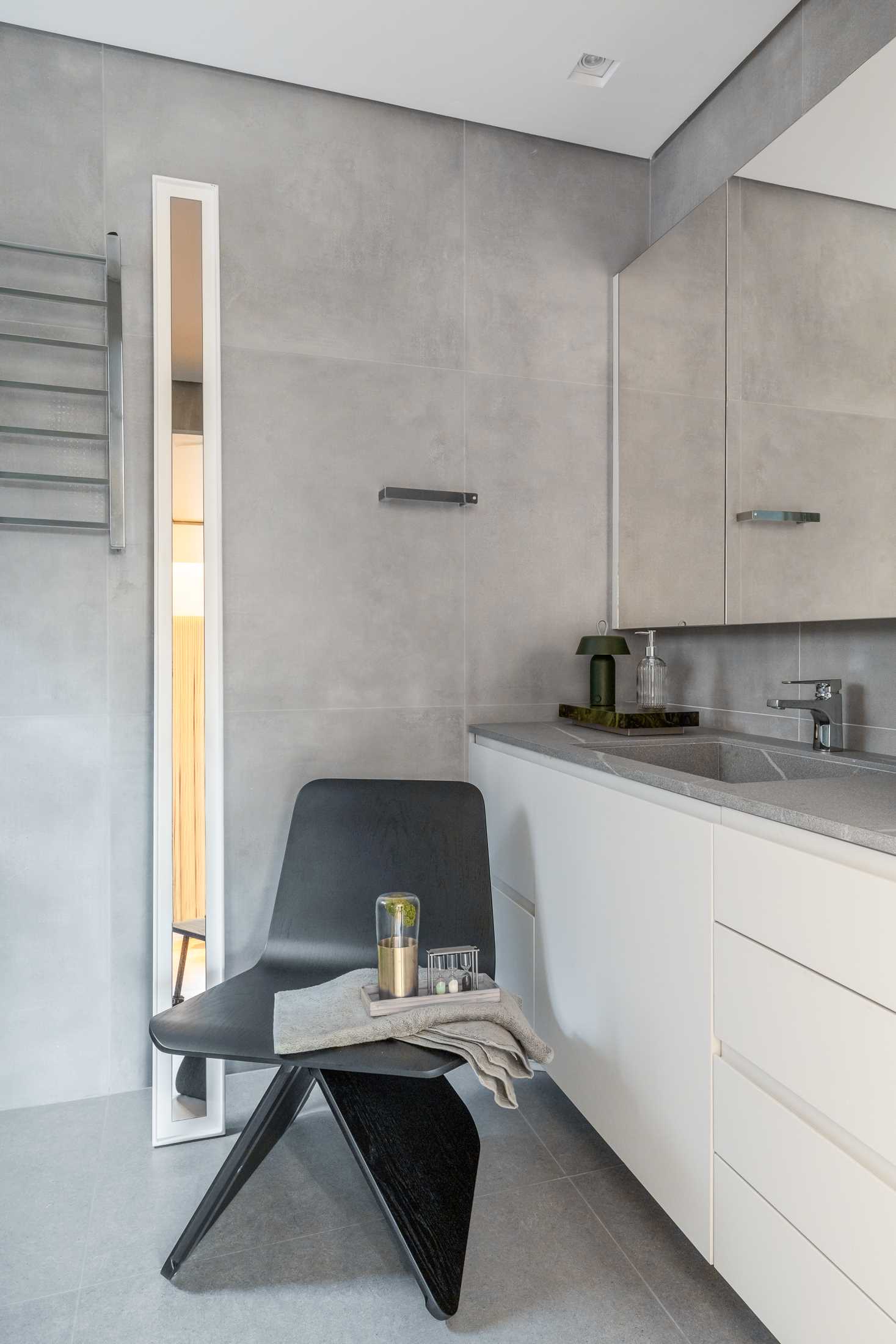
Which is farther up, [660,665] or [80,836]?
[660,665]

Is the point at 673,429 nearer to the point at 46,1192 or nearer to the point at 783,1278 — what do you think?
the point at 783,1278

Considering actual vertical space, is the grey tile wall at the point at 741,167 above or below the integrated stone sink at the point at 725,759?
above

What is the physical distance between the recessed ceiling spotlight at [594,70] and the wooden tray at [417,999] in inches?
84.9

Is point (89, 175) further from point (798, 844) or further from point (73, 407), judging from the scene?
point (798, 844)

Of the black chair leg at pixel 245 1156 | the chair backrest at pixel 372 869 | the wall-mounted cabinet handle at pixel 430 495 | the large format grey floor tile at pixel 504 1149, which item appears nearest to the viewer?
the black chair leg at pixel 245 1156

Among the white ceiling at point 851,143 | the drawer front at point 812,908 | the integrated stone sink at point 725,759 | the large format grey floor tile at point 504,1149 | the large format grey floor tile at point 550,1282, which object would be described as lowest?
the large format grey floor tile at point 504,1149

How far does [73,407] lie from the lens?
197 cm

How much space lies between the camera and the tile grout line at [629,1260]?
4.36 ft

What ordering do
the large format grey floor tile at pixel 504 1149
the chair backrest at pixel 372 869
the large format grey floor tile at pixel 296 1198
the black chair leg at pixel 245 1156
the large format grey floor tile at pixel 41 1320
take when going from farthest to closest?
the chair backrest at pixel 372 869 → the large format grey floor tile at pixel 504 1149 → the large format grey floor tile at pixel 296 1198 → the black chair leg at pixel 245 1156 → the large format grey floor tile at pixel 41 1320

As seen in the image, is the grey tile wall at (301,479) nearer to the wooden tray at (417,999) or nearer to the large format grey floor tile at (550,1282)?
the wooden tray at (417,999)

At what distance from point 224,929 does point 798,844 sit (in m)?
1.47

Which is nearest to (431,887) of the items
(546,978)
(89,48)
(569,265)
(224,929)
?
(546,978)

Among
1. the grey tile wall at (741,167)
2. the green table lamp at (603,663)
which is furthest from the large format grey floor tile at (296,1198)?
the grey tile wall at (741,167)

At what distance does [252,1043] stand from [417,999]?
293 millimetres
